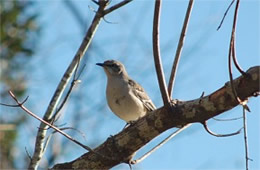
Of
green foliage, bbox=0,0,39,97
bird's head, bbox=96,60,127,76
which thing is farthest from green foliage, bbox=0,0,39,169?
bird's head, bbox=96,60,127,76

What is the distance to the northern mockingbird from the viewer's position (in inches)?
285

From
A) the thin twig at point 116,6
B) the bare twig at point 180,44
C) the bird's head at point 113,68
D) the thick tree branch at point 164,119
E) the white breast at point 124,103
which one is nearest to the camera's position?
the thick tree branch at point 164,119

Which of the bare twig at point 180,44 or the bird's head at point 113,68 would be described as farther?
the bird's head at point 113,68

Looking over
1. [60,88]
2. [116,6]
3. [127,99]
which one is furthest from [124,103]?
[116,6]

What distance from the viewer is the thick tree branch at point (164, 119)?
407cm

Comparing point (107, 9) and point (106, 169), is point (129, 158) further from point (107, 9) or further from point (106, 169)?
point (107, 9)

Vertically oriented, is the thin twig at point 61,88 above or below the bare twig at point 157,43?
above

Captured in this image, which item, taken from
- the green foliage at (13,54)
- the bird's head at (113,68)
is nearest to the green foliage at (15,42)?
the green foliage at (13,54)

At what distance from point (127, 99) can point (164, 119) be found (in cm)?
278

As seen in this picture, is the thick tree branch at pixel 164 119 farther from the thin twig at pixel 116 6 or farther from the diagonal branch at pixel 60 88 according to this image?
the thin twig at pixel 116 6

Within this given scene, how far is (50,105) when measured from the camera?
551 cm

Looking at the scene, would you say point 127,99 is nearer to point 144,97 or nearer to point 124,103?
point 124,103

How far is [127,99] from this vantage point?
7.26 m

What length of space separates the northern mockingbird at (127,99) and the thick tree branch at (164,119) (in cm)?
221
